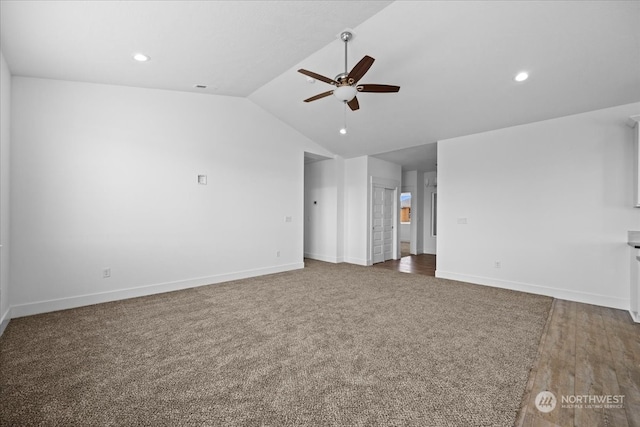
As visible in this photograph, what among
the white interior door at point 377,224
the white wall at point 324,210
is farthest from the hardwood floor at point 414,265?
the white wall at point 324,210

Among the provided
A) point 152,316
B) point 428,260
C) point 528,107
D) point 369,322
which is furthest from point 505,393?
point 428,260

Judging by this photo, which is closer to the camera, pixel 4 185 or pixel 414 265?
pixel 4 185

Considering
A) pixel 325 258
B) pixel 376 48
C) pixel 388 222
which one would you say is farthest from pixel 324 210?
pixel 376 48

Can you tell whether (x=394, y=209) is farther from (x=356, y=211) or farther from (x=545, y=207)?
(x=545, y=207)

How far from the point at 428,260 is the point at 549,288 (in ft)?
11.4

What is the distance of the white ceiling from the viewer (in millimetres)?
2627

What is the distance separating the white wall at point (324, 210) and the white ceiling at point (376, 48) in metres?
2.81

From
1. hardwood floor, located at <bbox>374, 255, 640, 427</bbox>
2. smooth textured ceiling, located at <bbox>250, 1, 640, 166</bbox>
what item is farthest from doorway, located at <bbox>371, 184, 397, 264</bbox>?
hardwood floor, located at <bbox>374, 255, 640, 427</bbox>

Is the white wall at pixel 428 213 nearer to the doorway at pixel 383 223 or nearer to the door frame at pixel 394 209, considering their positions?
the door frame at pixel 394 209

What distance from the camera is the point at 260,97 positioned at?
5.19 meters

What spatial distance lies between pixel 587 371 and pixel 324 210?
5767mm

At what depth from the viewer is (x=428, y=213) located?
29.9ft

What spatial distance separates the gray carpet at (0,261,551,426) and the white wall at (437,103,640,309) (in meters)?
0.74

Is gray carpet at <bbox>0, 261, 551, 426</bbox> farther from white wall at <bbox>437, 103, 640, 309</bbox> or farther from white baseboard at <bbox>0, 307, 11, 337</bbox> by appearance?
white wall at <bbox>437, 103, 640, 309</bbox>
